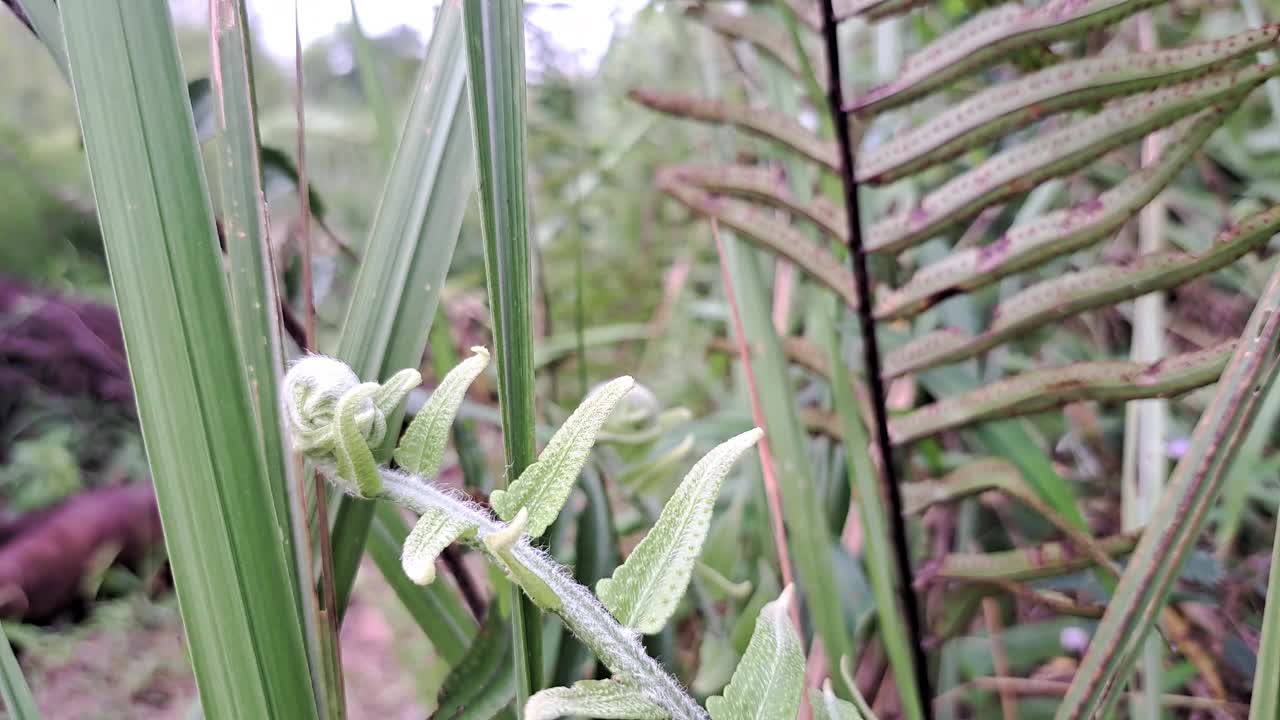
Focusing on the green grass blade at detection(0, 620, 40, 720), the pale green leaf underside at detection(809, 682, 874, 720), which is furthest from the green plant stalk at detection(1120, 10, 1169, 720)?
the green grass blade at detection(0, 620, 40, 720)

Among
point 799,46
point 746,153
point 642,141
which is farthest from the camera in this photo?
point 642,141

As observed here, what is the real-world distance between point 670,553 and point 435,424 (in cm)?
9

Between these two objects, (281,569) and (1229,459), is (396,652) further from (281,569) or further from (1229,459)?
(1229,459)

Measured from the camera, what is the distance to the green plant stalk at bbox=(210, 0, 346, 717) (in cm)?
28

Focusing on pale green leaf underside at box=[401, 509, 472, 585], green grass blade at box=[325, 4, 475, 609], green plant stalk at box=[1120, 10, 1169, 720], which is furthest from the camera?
green plant stalk at box=[1120, 10, 1169, 720]

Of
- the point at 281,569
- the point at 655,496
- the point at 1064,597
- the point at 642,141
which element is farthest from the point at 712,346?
the point at 642,141

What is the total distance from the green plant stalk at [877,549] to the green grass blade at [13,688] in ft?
1.16

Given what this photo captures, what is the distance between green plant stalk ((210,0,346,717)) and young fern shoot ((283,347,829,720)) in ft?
0.11

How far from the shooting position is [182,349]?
234 millimetres

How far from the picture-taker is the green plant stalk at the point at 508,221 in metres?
0.27

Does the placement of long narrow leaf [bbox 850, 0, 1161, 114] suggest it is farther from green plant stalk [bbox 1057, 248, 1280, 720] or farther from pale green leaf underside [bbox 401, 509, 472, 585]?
pale green leaf underside [bbox 401, 509, 472, 585]

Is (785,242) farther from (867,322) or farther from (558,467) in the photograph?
(558,467)

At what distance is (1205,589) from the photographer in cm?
53

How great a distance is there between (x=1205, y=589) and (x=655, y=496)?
14.6 inches
